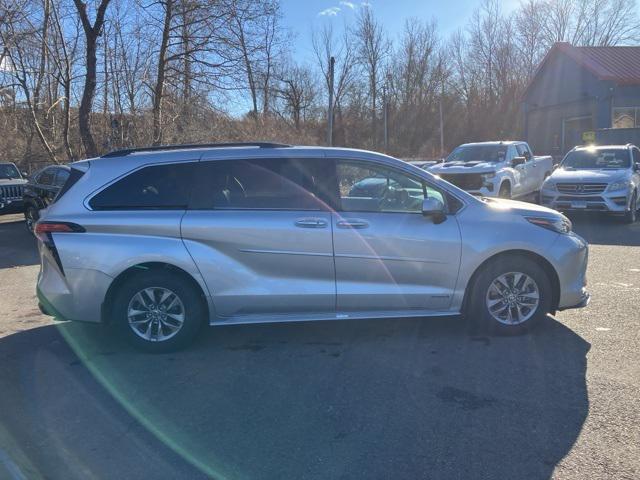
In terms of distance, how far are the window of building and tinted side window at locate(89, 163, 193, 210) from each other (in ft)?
88.7

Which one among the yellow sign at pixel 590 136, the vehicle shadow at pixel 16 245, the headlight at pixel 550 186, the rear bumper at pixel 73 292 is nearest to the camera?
the rear bumper at pixel 73 292

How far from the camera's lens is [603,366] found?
4.45 meters

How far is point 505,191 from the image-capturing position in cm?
1434

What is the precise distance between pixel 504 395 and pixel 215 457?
2053 mm

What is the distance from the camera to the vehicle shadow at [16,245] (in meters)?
9.96

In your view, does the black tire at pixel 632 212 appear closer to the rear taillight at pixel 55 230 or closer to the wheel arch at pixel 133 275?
the wheel arch at pixel 133 275

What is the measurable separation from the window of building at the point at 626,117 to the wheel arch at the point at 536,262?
83.0ft

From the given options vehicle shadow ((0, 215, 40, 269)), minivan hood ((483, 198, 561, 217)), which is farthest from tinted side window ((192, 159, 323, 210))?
vehicle shadow ((0, 215, 40, 269))

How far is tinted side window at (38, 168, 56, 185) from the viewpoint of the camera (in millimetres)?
12797

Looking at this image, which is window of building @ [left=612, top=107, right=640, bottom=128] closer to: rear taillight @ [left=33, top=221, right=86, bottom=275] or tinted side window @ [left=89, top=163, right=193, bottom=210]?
tinted side window @ [left=89, top=163, right=193, bottom=210]

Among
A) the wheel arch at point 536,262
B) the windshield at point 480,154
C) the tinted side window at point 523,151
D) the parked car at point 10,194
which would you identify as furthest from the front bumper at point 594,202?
the parked car at point 10,194

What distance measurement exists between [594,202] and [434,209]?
8.75 metres

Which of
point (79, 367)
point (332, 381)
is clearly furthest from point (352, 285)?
point (79, 367)

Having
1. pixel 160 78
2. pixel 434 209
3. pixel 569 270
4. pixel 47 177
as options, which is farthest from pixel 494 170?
pixel 160 78
